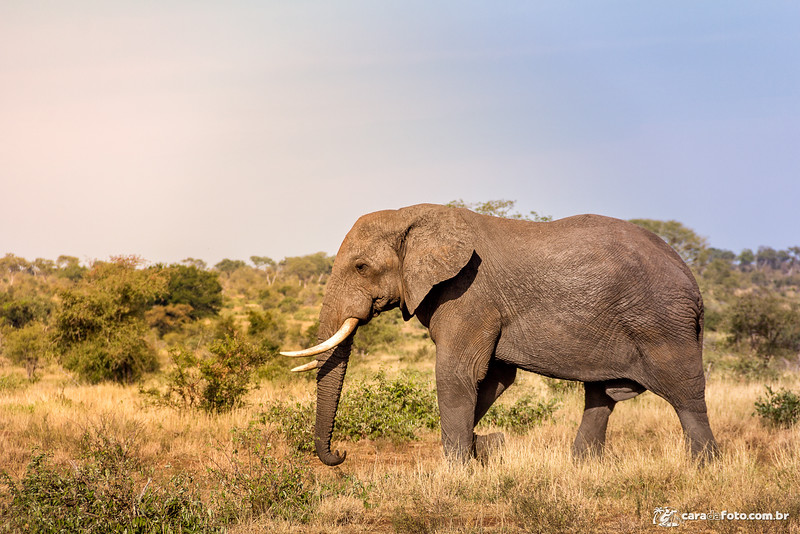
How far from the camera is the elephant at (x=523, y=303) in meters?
7.40

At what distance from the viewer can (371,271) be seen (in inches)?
307

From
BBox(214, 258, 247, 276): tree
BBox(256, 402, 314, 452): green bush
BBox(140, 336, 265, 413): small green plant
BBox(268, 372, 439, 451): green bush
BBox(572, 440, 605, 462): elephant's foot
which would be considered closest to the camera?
BBox(572, 440, 605, 462): elephant's foot

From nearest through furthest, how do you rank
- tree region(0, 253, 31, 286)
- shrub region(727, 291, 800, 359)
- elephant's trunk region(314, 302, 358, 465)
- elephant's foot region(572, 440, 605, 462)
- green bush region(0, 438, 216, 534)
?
green bush region(0, 438, 216, 534)
elephant's trunk region(314, 302, 358, 465)
elephant's foot region(572, 440, 605, 462)
shrub region(727, 291, 800, 359)
tree region(0, 253, 31, 286)

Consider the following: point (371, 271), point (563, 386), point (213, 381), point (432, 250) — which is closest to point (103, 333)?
point (213, 381)

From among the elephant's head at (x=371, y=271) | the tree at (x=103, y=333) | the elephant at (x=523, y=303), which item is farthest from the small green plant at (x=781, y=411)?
the tree at (x=103, y=333)

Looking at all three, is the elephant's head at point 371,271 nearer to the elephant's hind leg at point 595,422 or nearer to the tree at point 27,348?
the elephant's hind leg at point 595,422

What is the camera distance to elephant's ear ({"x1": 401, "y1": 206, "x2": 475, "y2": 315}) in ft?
24.5

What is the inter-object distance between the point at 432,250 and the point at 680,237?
44.6 metres

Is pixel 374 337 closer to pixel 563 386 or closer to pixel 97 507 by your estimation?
pixel 563 386

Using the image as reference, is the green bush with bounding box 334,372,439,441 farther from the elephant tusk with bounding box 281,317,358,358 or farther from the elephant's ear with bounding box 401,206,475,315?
the elephant's ear with bounding box 401,206,475,315

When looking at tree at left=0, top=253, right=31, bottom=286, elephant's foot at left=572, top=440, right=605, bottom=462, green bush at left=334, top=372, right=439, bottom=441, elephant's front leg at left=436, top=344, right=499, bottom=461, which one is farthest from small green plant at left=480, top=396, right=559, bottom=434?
tree at left=0, top=253, right=31, bottom=286

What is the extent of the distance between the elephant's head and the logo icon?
2.98 meters

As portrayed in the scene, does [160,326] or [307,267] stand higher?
[307,267]

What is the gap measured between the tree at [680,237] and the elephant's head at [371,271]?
34.7 metres
